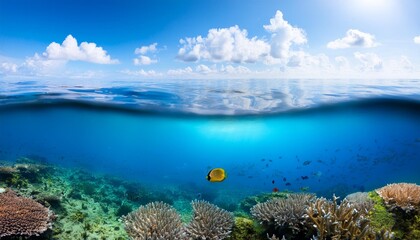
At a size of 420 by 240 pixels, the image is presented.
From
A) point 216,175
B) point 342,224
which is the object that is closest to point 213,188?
point 216,175

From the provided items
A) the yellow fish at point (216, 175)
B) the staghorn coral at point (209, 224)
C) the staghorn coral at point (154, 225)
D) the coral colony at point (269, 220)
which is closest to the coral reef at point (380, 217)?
the coral colony at point (269, 220)

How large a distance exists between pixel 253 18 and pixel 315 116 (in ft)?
50.4

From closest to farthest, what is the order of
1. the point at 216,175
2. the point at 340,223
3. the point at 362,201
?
the point at 340,223, the point at 362,201, the point at 216,175

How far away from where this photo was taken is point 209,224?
5.36 m

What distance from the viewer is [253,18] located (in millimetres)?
14742

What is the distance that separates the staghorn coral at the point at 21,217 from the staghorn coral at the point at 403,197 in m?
7.57

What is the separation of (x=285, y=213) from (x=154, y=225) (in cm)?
259

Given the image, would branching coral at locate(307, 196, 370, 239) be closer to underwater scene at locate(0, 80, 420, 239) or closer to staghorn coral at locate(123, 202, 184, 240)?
underwater scene at locate(0, 80, 420, 239)

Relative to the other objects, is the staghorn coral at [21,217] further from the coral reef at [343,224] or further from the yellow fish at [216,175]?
the coral reef at [343,224]

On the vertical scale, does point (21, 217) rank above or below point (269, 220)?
below

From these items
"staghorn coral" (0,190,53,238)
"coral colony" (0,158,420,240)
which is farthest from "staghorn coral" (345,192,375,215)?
"staghorn coral" (0,190,53,238)

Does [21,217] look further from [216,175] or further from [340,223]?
[340,223]

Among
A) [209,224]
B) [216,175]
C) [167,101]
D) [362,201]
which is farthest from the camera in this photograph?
[167,101]

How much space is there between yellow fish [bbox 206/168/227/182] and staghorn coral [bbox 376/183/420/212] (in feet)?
12.2
